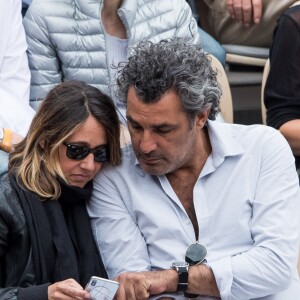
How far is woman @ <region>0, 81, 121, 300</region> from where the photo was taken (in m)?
3.23

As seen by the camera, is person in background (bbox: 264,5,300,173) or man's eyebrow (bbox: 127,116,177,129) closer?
man's eyebrow (bbox: 127,116,177,129)

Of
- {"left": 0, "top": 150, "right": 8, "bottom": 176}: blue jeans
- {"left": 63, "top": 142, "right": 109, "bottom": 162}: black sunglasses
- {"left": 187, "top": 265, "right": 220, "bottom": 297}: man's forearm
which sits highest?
{"left": 63, "top": 142, "right": 109, "bottom": 162}: black sunglasses

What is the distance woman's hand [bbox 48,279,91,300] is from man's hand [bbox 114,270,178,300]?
0.57 ft

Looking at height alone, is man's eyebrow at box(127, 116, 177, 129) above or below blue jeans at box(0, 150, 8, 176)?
above

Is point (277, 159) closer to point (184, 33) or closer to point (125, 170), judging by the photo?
point (125, 170)

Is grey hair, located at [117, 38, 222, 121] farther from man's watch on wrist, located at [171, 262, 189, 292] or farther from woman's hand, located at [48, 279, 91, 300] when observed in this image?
woman's hand, located at [48, 279, 91, 300]

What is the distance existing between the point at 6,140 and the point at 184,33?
1.30m

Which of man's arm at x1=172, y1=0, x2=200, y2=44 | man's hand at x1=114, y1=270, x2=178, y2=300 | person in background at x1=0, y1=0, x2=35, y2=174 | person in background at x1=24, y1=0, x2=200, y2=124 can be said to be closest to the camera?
man's hand at x1=114, y1=270, x2=178, y2=300

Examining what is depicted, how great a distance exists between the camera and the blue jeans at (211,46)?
16.1ft

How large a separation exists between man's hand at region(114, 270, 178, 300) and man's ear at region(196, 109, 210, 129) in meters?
0.55

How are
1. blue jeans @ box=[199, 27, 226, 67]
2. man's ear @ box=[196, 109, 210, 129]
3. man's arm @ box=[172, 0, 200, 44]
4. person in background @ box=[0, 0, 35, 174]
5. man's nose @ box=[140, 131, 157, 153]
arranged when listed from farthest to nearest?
blue jeans @ box=[199, 27, 226, 67]
man's arm @ box=[172, 0, 200, 44]
person in background @ box=[0, 0, 35, 174]
man's ear @ box=[196, 109, 210, 129]
man's nose @ box=[140, 131, 157, 153]

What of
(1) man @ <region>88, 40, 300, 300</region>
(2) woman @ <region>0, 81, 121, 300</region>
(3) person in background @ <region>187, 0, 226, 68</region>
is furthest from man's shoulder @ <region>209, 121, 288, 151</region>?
(3) person in background @ <region>187, 0, 226, 68</region>

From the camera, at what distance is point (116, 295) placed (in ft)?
10.6

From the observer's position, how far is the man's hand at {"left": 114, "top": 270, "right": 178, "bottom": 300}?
3223mm
